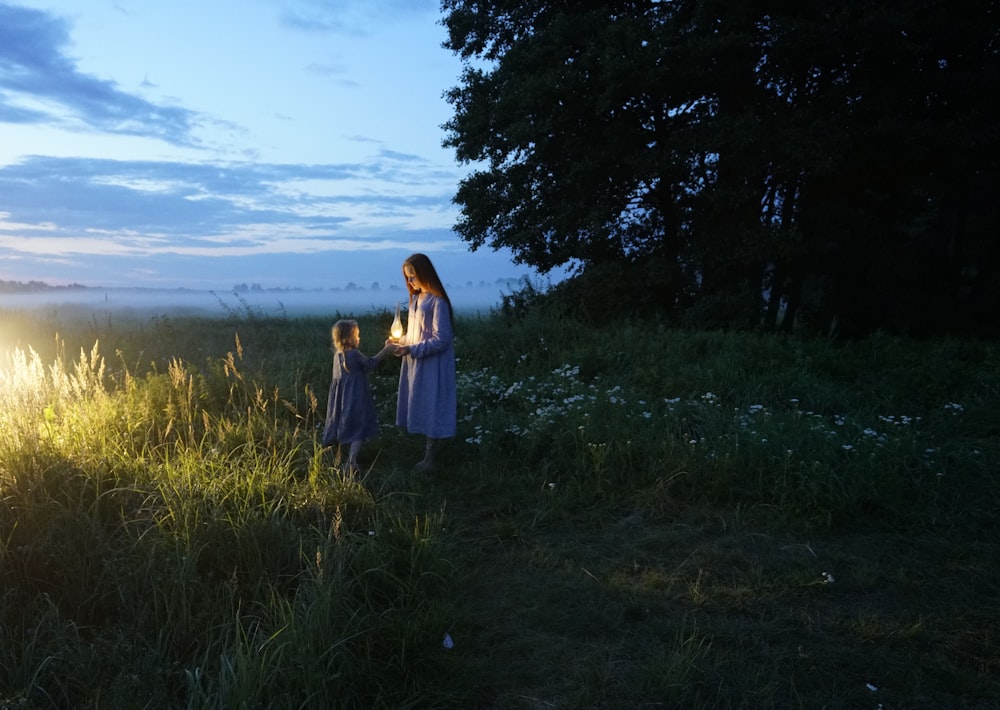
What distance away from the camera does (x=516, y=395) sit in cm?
805

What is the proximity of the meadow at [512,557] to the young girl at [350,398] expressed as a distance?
0.29 m

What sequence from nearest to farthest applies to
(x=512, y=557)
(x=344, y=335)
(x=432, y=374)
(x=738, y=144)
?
1. (x=512, y=557)
2. (x=344, y=335)
3. (x=432, y=374)
4. (x=738, y=144)

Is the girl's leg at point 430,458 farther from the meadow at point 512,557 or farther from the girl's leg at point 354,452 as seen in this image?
the girl's leg at point 354,452

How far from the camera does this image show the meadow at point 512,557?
3.03 meters

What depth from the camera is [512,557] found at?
15.1 ft

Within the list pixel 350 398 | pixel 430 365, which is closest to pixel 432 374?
pixel 430 365

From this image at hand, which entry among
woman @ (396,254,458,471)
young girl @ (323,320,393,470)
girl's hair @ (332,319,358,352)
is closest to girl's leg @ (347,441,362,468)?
young girl @ (323,320,393,470)

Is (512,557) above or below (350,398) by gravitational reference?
below

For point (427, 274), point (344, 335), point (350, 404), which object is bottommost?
point (350, 404)

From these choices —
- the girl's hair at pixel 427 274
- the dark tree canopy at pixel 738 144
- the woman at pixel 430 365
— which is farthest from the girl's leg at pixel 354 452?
the dark tree canopy at pixel 738 144

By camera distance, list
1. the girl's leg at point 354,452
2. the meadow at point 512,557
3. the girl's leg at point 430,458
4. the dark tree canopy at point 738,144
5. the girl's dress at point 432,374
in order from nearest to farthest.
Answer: the meadow at point 512,557 → the girl's leg at point 354,452 → the girl's dress at point 432,374 → the girl's leg at point 430,458 → the dark tree canopy at point 738,144

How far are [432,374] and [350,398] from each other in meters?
0.78

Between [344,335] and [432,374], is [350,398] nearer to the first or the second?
[344,335]

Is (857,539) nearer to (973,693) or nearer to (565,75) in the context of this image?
(973,693)
